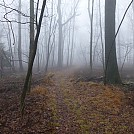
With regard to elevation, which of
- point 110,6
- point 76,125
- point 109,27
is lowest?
point 76,125

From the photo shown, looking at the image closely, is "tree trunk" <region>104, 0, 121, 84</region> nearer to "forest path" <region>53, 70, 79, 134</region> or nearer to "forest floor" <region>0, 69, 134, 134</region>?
"forest floor" <region>0, 69, 134, 134</region>

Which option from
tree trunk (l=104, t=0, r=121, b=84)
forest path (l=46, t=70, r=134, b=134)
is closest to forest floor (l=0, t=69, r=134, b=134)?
forest path (l=46, t=70, r=134, b=134)

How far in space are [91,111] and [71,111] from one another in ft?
2.31

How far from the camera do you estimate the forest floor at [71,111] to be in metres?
6.85

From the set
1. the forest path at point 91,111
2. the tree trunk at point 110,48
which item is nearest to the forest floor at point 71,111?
the forest path at point 91,111

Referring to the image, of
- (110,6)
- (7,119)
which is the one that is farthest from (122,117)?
(110,6)

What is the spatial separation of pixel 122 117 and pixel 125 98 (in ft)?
6.64

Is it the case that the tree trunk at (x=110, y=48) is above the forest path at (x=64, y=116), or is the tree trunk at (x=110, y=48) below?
above

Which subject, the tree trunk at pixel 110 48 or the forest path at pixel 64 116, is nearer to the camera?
the forest path at pixel 64 116

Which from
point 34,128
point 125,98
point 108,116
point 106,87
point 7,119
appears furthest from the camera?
point 106,87

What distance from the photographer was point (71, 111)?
8266 mm

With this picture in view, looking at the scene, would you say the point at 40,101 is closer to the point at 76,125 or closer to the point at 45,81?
the point at 76,125

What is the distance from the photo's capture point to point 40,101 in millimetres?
9195

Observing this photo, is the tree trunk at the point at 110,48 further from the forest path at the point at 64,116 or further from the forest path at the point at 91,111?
the forest path at the point at 64,116
